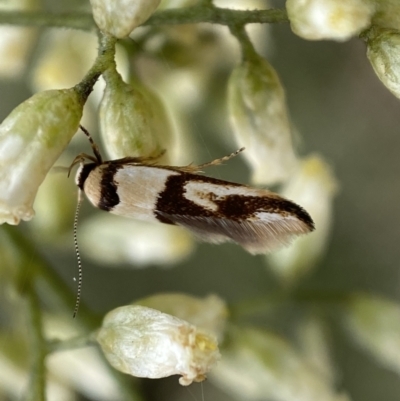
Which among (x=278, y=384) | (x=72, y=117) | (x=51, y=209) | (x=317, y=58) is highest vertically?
(x=317, y=58)

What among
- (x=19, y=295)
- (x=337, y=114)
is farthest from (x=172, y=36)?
(x=337, y=114)

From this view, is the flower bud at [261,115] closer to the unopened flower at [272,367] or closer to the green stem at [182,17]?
the green stem at [182,17]

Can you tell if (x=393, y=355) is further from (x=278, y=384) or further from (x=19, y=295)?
(x=19, y=295)

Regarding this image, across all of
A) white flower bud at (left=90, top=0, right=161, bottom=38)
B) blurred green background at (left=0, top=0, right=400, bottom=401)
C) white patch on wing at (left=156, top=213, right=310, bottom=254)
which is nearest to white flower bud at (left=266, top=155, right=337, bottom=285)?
blurred green background at (left=0, top=0, right=400, bottom=401)

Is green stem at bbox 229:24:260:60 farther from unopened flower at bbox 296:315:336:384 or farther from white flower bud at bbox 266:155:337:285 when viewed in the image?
unopened flower at bbox 296:315:336:384

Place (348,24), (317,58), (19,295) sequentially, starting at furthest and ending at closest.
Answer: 1. (317,58)
2. (19,295)
3. (348,24)

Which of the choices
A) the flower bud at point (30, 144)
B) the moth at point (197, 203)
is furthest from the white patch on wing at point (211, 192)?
the flower bud at point (30, 144)
